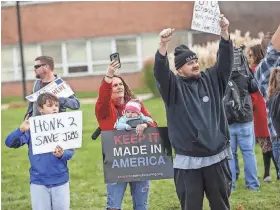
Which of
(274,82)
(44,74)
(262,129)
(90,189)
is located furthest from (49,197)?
(262,129)

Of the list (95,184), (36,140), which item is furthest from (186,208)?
(95,184)

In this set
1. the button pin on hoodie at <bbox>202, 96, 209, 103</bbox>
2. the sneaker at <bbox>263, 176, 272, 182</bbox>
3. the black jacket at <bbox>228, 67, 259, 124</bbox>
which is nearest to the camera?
the button pin on hoodie at <bbox>202, 96, 209, 103</bbox>

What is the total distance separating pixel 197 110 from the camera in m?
4.84

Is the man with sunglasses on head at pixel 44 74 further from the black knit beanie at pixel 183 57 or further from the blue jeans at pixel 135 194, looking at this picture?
the black knit beanie at pixel 183 57

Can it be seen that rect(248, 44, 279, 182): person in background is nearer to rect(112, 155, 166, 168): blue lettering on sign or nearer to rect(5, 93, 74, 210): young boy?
rect(112, 155, 166, 168): blue lettering on sign

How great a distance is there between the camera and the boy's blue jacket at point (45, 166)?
17.8 ft

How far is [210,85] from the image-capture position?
16.3ft

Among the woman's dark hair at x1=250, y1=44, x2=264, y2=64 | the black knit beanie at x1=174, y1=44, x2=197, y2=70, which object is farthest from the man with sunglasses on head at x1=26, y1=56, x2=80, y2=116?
the woman's dark hair at x1=250, y1=44, x2=264, y2=64

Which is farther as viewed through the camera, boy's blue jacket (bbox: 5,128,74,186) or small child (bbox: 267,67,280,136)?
boy's blue jacket (bbox: 5,128,74,186)

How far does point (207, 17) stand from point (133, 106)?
103 centimetres

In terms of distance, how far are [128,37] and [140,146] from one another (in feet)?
66.5

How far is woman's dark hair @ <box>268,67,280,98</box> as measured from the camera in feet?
15.8

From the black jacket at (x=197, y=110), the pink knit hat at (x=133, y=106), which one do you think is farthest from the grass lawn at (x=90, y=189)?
the black jacket at (x=197, y=110)

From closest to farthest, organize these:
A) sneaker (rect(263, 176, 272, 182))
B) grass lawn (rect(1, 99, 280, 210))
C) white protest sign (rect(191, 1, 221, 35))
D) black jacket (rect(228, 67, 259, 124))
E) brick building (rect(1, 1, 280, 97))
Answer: white protest sign (rect(191, 1, 221, 35))
grass lawn (rect(1, 99, 280, 210))
black jacket (rect(228, 67, 259, 124))
sneaker (rect(263, 176, 272, 182))
brick building (rect(1, 1, 280, 97))
